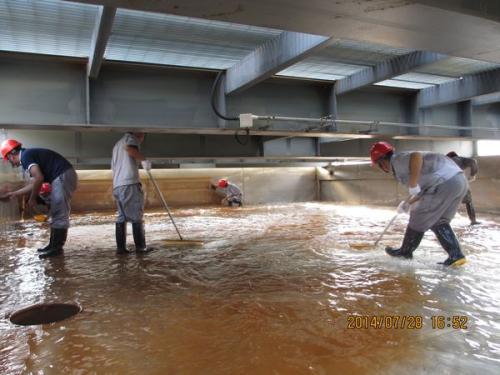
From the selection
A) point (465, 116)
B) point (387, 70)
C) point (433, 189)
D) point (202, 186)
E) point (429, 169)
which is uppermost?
point (387, 70)

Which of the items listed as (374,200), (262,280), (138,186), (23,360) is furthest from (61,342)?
(374,200)

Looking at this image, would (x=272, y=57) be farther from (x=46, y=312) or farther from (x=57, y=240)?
(x=46, y=312)

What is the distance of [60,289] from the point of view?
2807mm

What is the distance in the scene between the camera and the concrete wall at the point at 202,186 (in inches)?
414

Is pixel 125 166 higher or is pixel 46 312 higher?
pixel 125 166

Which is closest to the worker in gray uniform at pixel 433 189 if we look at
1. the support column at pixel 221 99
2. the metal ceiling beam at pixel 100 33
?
the metal ceiling beam at pixel 100 33

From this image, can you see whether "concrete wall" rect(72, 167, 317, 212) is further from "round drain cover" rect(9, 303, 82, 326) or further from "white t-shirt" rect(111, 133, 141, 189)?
"round drain cover" rect(9, 303, 82, 326)

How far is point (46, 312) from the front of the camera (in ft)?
7.98

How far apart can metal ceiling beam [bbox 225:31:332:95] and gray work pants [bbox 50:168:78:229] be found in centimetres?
288

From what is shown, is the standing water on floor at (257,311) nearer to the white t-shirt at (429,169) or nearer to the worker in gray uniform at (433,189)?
the worker in gray uniform at (433,189)

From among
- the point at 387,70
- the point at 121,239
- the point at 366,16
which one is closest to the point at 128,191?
the point at 121,239

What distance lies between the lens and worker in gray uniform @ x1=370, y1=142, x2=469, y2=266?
126 inches

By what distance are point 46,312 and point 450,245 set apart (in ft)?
10.5

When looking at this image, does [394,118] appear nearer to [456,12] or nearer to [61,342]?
[456,12]
